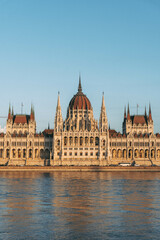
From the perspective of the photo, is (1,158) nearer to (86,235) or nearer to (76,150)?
→ (76,150)

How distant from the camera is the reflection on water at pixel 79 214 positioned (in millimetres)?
39844

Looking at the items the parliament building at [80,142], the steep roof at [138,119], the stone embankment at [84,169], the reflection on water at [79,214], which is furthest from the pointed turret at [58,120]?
the reflection on water at [79,214]

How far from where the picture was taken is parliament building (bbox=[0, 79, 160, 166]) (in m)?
164

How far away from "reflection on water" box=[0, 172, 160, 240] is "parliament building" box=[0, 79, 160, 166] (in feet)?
295

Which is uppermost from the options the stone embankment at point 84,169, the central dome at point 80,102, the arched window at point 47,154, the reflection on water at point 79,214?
the central dome at point 80,102

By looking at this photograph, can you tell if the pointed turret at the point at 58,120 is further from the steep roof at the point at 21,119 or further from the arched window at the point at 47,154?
the steep roof at the point at 21,119

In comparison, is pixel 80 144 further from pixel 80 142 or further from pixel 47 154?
pixel 47 154

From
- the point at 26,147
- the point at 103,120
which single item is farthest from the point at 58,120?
the point at 103,120

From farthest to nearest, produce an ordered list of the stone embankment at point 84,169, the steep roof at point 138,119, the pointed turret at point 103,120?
the steep roof at point 138,119 → the pointed turret at point 103,120 → the stone embankment at point 84,169

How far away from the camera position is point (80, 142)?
546 feet

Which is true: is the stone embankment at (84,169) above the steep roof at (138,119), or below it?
below

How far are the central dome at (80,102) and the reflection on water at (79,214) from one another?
361 ft

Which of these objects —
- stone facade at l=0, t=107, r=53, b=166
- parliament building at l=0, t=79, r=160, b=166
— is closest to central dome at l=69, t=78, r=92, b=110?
parliament building at l=0, t=79, r=160, b=166

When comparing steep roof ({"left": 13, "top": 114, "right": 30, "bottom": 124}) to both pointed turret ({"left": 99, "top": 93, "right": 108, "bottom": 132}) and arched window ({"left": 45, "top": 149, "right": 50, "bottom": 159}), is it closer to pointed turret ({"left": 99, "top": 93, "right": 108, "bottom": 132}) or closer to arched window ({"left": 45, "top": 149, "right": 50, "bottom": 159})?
arched window ({"left": 45, "top": 149, "right": 50, "bottom": 159})
